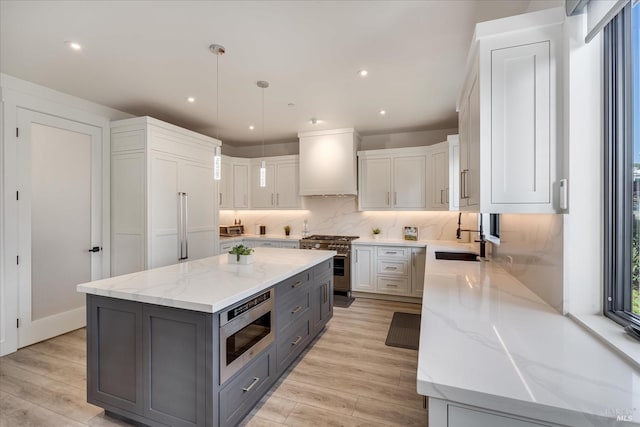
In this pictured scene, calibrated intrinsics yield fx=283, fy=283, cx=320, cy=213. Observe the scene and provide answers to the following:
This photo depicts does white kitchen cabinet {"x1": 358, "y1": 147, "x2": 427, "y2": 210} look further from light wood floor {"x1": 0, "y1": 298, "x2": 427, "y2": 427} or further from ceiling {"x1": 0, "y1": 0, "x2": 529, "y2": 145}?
light wood floor {"x1": 0, "y1": 298, "x2": 427, "y2": 427}

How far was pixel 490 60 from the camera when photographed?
1428 millimetres

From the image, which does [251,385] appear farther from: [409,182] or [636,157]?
[409,182]

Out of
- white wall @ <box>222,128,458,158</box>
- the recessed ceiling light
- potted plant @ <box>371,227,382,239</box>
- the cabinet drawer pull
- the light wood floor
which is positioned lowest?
the light wood floor

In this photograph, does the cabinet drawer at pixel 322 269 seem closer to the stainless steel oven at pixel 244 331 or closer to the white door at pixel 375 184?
the stainless steel oven at pixel 244 331

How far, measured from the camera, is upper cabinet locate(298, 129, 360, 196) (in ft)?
15.3

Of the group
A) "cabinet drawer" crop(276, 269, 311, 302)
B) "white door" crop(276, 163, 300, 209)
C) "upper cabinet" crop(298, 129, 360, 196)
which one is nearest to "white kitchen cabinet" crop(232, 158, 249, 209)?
"white door" crop(276, 163, 300, 209)

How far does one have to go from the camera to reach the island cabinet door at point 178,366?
157cm

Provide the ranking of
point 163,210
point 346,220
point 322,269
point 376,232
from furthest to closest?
point 346,220 → point 376,232 → point 163,210 → point 322,269

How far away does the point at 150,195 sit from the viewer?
343 centimetres

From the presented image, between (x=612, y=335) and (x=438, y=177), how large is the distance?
11.3ft

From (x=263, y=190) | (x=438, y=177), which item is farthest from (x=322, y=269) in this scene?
(x=263, y=190)

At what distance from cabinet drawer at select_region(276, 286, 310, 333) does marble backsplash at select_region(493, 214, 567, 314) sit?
1.72 metres

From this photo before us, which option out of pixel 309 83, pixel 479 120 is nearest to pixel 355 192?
pixel 309 83

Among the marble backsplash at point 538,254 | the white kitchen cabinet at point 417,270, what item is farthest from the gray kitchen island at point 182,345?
the white kitchen cabinet at point 417,270
